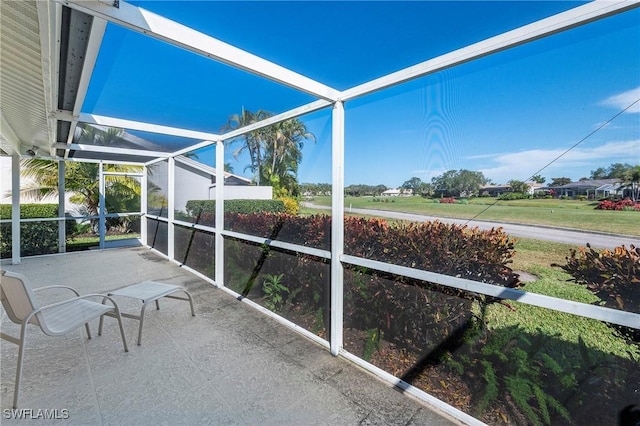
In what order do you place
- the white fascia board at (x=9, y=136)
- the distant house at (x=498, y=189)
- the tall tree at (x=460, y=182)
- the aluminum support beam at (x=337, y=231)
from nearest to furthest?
1. the distant house at (x=498, y=189)
2. the tall tree at (x=460, y=182)
3. the aluminum support beam at (x=337, y=231)
4. the white fascia board at (x=9, y=136)

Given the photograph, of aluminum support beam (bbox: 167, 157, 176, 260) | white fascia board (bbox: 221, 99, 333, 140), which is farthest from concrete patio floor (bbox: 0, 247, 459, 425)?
aluminum support beam (bbox: 167, 157, 176, 260)

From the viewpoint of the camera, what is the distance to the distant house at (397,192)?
2492mm

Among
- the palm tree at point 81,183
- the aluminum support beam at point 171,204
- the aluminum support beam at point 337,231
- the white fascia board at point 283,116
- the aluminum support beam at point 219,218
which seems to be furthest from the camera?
the palm tree at point 81,183

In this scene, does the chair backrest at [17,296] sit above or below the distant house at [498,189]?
below

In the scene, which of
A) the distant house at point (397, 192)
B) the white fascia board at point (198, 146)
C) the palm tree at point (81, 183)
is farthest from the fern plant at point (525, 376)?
the palm tree at point (81, 183)

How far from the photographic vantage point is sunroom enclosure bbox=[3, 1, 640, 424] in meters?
1.68

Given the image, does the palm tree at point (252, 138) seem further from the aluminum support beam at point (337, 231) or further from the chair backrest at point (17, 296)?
the chair backrest at point (17, 296)

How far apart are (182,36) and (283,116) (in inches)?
67.9

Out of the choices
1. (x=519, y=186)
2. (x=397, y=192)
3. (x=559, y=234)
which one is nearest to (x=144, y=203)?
(x=397, y=192)

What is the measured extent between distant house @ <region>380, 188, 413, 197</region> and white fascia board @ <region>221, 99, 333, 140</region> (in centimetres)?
107

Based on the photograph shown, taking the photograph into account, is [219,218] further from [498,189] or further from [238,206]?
[498,189]

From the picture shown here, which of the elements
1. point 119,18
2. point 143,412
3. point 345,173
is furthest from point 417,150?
point 143,412

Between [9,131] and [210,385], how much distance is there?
591 cm

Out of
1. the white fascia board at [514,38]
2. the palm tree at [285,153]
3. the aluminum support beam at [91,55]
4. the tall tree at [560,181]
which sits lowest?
the tall tree at [560,181]
